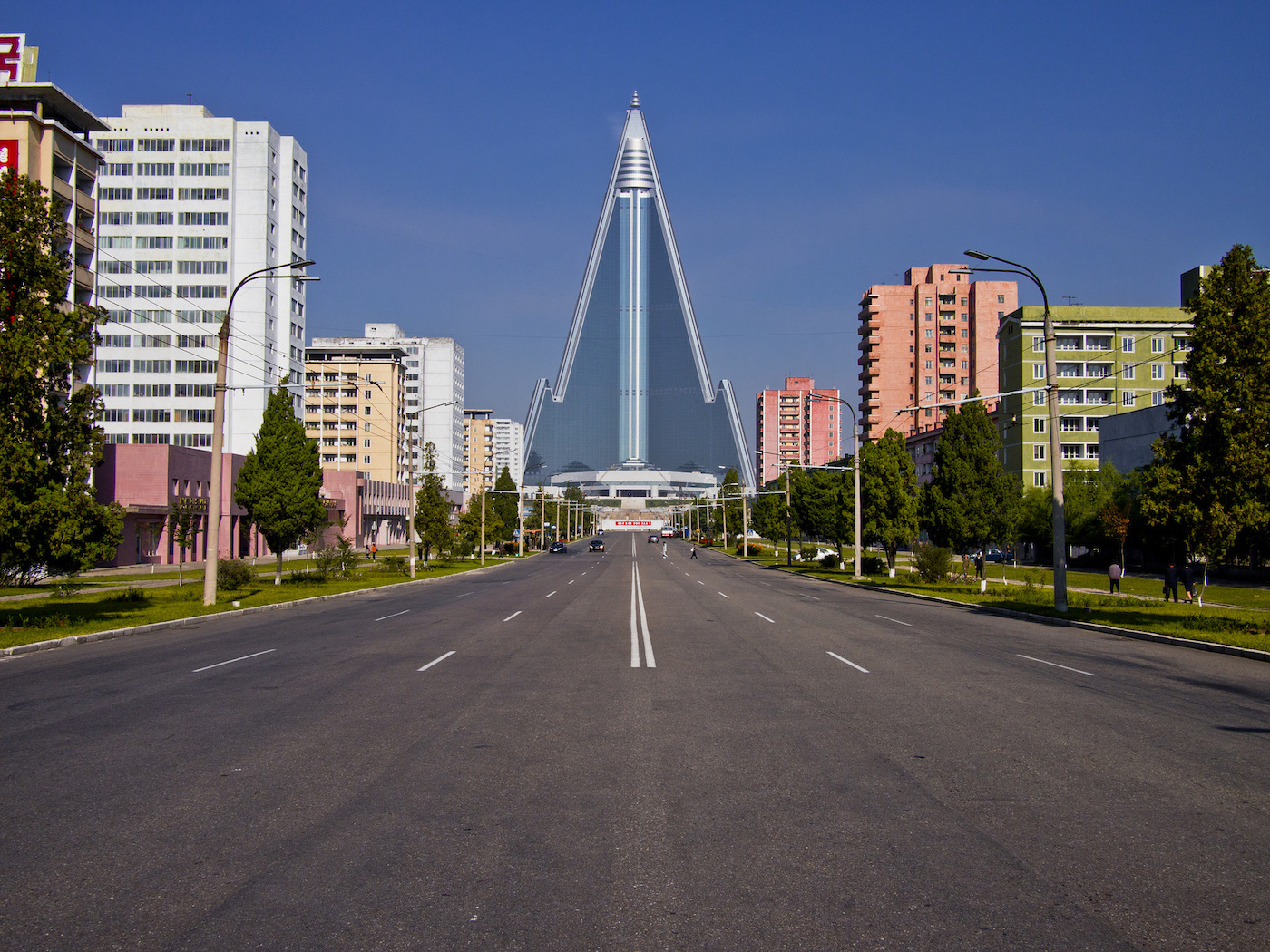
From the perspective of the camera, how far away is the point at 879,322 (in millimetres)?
111438

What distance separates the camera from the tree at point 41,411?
58.4 ft

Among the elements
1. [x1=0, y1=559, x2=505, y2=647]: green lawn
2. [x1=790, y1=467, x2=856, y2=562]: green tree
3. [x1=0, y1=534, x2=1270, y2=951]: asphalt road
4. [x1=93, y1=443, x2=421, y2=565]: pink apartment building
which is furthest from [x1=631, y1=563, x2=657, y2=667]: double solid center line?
[x1=790, y1=467, x2=856, y2=562]: green tree

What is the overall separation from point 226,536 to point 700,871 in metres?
59.8

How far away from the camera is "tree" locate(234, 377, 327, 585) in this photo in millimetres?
36375

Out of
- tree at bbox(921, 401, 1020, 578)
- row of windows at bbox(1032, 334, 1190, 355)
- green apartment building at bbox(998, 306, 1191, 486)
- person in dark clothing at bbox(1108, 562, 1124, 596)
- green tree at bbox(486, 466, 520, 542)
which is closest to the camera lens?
person in dark clothing at bbox(1108, 562, 1124, 596)

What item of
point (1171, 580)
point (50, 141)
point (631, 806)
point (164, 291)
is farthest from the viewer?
point (164, 291)

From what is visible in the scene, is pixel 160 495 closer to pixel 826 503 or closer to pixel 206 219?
pixel 826 503

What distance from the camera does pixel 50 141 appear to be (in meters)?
47.9

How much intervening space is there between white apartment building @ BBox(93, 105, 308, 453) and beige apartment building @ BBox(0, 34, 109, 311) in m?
34.4

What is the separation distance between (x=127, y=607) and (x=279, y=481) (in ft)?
42.6

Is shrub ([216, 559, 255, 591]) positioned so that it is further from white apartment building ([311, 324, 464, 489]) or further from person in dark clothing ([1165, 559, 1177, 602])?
white apartment building ([311, 324, 464, 489])

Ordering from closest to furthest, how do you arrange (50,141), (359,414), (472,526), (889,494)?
(889,494)
(50,141)
(472,526)
(359,414)

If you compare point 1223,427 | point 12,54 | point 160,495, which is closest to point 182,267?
point 12,54

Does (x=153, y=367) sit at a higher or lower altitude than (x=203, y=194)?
lower
